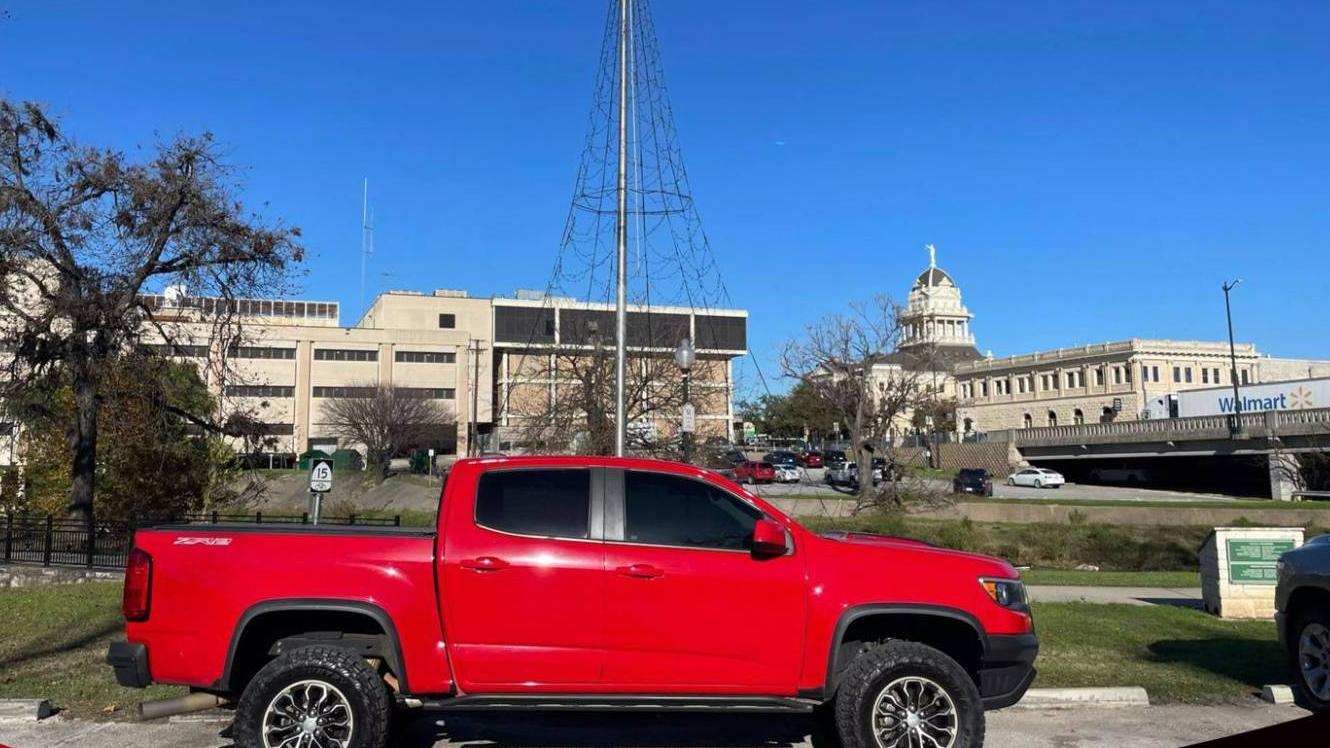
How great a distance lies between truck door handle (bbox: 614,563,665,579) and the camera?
5.61 metres

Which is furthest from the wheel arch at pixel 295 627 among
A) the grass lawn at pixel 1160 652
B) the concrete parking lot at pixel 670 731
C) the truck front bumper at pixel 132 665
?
the grass lawn at pixel 1160 652

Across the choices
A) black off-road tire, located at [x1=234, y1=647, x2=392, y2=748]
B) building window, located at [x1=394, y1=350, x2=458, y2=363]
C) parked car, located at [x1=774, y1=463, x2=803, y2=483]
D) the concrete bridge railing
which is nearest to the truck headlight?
black off-road tire, located at [x1=234, y1=647, x2=392, y2=748]

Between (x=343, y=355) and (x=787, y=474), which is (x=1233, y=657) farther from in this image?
(x=343, y=355)

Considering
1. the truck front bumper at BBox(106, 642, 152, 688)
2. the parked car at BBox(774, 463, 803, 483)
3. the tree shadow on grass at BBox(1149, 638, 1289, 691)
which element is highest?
the parked car at BBox(774, 463, 803, 483)

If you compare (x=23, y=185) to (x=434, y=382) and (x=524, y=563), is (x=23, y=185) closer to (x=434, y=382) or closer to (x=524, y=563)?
(x=524, y=563)

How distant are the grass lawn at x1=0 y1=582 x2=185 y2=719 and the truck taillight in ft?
7.33

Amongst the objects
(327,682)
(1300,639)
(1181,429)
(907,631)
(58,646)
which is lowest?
(58,646)

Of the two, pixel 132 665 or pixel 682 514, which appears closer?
pixel 132 665

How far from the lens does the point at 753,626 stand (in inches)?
221

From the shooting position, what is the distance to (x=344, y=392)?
90.4m

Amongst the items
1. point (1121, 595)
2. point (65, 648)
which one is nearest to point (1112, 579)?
point (1121, 595)

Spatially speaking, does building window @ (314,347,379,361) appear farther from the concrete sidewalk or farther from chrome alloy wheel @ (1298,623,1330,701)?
chrome alloy wheel @ (1298,623,1330,701)

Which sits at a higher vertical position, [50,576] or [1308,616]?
[1308,616]

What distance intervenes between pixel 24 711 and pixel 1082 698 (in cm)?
813
